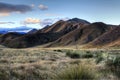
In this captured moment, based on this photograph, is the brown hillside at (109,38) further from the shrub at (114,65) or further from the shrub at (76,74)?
the shrub at (76,74)

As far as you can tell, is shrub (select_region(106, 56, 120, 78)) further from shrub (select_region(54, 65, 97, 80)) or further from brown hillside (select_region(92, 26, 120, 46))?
brown hillside (select_region(92, 26, 120, 46))

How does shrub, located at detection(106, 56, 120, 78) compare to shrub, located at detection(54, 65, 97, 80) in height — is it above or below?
below

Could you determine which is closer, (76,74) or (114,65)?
(76,74)

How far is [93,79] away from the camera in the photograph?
34.2ft

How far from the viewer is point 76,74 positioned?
988 centimetres

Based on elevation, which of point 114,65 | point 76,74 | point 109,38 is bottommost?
point 114,65

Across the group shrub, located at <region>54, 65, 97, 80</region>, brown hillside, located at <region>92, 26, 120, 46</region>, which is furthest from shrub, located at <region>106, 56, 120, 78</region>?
brown hillside, located at <region>92, 26, 120, 46</region>

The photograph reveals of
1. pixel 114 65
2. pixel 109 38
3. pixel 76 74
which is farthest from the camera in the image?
pixel 109 38

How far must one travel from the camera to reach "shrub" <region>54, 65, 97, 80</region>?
9.66 meters

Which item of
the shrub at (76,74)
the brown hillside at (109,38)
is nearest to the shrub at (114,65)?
the shrub at (76,74)

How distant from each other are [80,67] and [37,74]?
367 centimetres

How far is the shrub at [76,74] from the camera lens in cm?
966

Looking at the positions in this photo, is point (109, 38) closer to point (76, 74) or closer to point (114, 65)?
point (114, 65)

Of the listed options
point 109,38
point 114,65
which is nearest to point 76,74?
point 114,65
